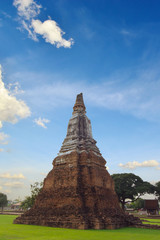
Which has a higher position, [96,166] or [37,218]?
[96,166]

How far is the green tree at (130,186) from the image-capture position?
144 feet

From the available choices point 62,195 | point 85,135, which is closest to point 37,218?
point 62,195

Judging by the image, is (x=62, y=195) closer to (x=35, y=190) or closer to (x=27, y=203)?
(x=35, y=190)

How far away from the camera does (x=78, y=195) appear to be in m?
18.9

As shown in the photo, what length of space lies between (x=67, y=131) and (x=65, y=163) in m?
5.83

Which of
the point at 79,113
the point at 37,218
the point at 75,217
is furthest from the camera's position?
the point at 79,113

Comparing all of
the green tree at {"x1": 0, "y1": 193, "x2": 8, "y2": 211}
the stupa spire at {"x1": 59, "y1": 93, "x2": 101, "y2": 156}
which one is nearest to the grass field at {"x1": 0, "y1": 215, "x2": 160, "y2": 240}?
the stupa spire at {"x1": 59, "y1": 93, "x2": 101, "y2": 156}

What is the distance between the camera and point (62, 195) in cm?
1983

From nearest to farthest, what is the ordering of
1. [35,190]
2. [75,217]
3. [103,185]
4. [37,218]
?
[75,217]
[37,218]
[103,185]
[35,190]

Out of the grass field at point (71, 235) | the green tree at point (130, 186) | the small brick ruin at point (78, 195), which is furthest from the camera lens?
the green tree at point (130, 186)

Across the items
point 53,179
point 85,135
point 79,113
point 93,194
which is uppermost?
point 79,113

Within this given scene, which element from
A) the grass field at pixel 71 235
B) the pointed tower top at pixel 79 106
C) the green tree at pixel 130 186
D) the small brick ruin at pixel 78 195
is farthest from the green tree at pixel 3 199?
the grass field at pixel 71 235

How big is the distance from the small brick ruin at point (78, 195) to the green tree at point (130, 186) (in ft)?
74.6

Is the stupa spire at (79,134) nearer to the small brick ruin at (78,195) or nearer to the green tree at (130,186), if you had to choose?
the small brick ruin at (78,195)
